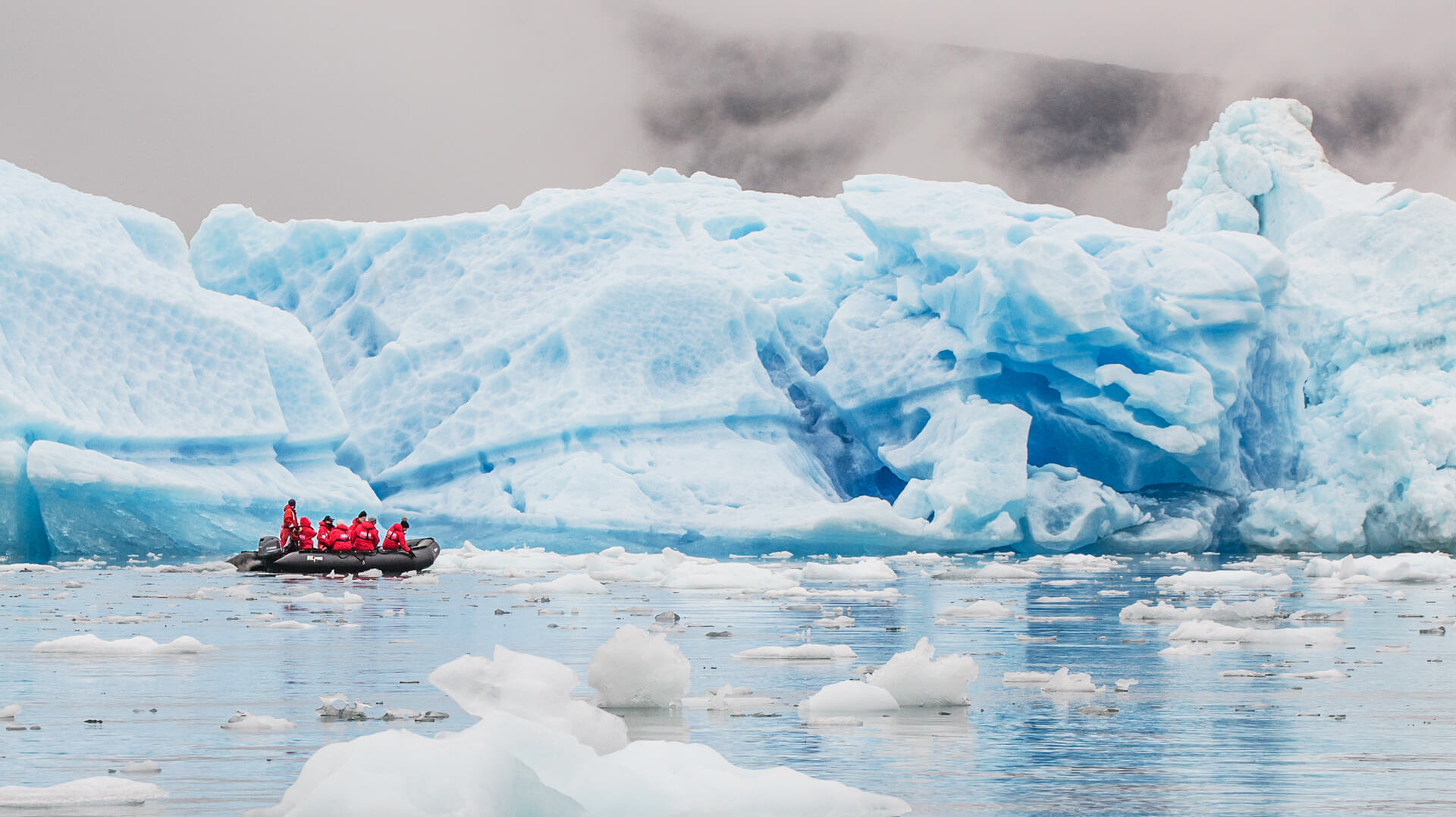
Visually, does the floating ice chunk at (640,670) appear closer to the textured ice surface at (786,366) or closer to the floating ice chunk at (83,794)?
the floating ice chunk at (83,794)

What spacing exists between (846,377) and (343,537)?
7.86m

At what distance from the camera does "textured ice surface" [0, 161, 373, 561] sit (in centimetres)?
1616

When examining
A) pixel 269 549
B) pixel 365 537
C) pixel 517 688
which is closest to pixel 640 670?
pixel 517 688

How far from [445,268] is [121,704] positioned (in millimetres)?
17643

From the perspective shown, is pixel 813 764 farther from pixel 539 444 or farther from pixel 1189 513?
pixel 1189 513

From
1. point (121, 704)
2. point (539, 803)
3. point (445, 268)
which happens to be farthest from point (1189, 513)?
point (539, 803)

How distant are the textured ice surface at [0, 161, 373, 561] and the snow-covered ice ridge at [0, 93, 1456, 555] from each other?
0.08 m

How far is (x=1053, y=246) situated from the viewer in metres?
18.9

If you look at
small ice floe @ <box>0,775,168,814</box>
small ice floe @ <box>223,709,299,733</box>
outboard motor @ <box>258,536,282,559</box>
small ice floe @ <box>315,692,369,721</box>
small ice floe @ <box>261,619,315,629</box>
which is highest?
outboard motor @ <box>258,536,282,559</box>

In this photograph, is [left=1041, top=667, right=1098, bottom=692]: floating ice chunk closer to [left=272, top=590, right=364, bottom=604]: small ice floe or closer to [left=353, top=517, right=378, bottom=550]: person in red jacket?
[left=272, top=590, right=364, bottom=604]: small ice floe

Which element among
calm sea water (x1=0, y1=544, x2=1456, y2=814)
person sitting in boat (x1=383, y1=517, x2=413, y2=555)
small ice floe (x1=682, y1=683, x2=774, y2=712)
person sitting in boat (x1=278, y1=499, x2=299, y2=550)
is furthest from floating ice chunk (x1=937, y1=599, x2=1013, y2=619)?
person sitting in boat (x1=278, y1=499, x2=299, y2=550)

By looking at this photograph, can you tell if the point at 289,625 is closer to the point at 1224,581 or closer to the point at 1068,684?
the point at 1068,684

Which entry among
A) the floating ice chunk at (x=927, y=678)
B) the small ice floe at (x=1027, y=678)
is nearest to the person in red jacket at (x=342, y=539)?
the small ice floe at (x=1027, y=678)

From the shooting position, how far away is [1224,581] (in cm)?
1168
